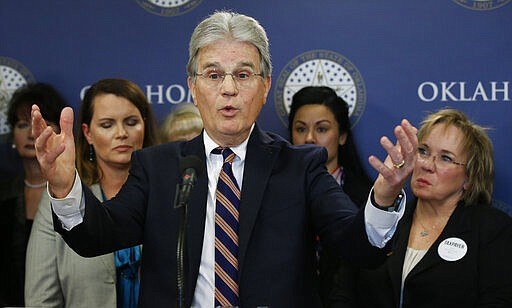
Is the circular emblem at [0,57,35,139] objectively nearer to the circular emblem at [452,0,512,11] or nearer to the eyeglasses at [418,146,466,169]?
the eyeglasses at [418,146,466,169]

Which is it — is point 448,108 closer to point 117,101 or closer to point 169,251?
point 117,101

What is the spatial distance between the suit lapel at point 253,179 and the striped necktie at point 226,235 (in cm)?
3

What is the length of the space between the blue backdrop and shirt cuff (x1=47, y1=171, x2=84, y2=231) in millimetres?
2160

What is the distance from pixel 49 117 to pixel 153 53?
659 millimetres

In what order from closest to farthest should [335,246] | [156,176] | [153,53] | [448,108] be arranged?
[335,246]
[156,176]
[448,108]
[153,53]

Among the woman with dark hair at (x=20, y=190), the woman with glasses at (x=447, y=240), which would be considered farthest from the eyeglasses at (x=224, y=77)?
the woman with dark hair at (x=20, y=190)

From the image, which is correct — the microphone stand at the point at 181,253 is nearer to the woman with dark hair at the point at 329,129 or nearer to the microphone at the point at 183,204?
the microphone at the point at 183,204

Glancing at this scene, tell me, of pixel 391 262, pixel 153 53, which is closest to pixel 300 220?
pixel 391 262

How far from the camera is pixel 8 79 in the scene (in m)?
4.36

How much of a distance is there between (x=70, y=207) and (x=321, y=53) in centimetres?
229

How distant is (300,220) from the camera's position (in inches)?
90.3

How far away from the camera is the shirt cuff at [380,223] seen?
201 cm

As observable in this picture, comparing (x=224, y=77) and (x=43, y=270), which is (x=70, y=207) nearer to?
(x=224, y=77)

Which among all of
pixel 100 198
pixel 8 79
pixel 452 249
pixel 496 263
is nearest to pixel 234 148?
pixel 100 198
